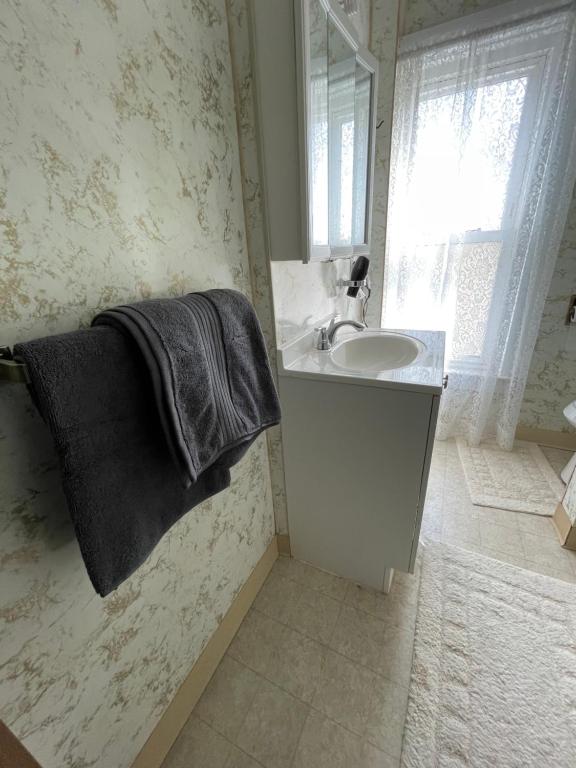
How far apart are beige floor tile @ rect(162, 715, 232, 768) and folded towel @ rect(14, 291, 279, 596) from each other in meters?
0.74

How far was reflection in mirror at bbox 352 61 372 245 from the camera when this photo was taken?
45.5 inches

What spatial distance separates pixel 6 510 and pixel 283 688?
0.98 metres

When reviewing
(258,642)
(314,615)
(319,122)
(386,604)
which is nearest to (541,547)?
(386,604)

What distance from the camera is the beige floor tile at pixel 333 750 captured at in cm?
81

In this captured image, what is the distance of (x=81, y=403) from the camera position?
0.43m

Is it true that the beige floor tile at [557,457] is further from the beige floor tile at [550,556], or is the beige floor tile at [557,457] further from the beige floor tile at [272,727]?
the beige floor tile at [272,727]

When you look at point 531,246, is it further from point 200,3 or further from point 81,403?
point 81,403

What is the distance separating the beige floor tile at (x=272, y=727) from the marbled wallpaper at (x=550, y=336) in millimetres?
1991

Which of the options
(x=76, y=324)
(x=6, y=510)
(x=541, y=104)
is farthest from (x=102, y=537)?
(x=541, y=104)

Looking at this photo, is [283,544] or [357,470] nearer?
[357,470]

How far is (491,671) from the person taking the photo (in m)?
0.96

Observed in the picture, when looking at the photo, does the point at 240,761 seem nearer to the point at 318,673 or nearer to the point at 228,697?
the point at 228,697

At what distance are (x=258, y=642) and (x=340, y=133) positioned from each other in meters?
1.72

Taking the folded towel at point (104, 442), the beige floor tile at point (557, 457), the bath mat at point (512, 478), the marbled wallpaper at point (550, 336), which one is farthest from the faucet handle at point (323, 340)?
the beige floor tile at point (557, 457)
